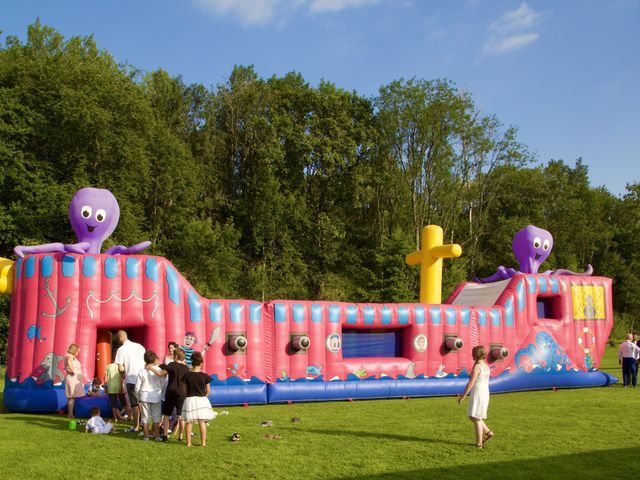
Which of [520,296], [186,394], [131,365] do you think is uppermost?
[520,296]

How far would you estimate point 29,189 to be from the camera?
23594 millimetres

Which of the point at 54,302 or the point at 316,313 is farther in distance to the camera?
the point at 316,313

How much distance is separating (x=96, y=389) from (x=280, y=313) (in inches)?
143

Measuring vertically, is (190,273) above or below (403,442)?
above

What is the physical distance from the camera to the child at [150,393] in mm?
7824

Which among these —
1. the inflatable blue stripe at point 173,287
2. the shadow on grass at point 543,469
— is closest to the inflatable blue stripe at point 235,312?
the inflatable blue stripe at point 173,287

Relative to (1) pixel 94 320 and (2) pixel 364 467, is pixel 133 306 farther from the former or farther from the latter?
(2) pixel 364 467

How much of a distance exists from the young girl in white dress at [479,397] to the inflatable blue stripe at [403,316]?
5.63 meters

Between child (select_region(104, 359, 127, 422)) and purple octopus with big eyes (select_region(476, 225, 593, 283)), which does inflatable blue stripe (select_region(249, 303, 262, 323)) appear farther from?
purple octopus with big eyes (select_region(476, 225, 593, 283))

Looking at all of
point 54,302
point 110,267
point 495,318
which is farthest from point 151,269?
point 495,318

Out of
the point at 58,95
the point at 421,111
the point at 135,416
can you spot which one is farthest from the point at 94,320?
the point at 421,111

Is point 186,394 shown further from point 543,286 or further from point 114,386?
point 543,286

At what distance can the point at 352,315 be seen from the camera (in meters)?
12.8

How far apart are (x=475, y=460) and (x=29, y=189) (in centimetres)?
2145
